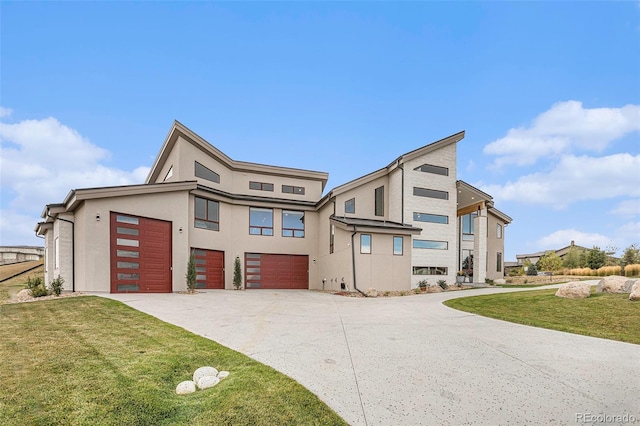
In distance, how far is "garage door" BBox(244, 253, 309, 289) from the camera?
20219 millimetres

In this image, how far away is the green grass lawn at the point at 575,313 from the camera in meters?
7.40

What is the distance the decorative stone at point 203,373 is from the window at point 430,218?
17.2 metres

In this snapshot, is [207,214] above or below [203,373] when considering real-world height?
above

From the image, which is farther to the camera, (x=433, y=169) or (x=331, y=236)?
(x=433, y=169)

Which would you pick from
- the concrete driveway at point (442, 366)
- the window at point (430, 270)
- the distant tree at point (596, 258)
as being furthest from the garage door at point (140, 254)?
the distant tree at point (596, 258)

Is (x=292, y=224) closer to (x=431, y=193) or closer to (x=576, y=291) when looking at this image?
(x=431, y=193)

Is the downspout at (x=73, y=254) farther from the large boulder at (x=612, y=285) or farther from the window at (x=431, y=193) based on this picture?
the large boulder at (x=612, y=285)

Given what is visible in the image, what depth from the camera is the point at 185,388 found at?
12.9ft

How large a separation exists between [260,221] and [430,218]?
11124 millimetres

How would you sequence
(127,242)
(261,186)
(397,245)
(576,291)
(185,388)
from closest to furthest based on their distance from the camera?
Result: (185,388) → (576,291) → (127,242) → (397,245) → (261,186)

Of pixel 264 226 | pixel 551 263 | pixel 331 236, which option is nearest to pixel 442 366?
pixel 331 236

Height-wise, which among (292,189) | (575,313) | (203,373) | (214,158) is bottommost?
(575,313)

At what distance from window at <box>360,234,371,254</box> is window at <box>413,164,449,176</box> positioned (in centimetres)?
611

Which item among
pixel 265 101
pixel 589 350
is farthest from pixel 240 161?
pixel 589 350
